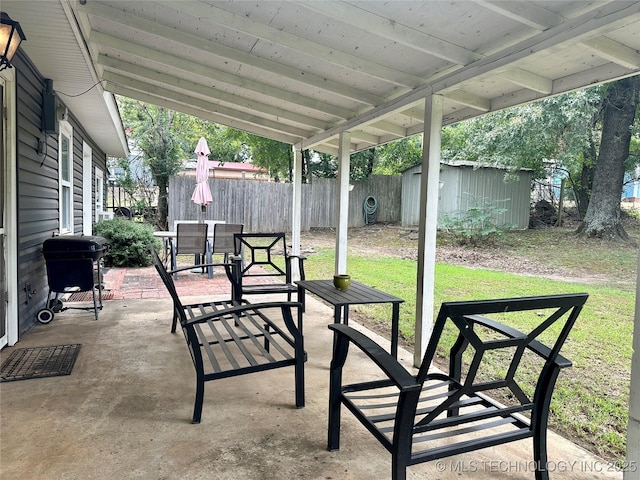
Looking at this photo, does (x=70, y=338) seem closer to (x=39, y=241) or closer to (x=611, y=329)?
(x=39, y=241)

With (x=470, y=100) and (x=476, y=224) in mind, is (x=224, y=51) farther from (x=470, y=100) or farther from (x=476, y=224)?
(x=476, y=224)

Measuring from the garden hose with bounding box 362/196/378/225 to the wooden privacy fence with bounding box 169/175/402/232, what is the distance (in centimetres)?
10

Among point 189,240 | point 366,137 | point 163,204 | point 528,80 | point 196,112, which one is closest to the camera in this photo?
point 528,80

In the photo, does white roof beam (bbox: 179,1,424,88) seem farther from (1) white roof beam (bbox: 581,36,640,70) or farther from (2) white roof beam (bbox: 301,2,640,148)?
(1) white roof beam (bbox: 581,36,640,70)

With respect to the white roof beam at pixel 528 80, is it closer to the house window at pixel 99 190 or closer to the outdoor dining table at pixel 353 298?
the outdoor dining table at pixel 353 298

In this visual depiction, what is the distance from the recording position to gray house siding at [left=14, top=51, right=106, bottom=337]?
3.37 m

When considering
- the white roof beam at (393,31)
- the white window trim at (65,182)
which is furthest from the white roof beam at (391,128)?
the white window trim at (65,182)

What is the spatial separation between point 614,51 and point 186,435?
2.79 metres

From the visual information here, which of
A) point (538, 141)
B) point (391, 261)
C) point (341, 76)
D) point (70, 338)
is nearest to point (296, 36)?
point (341, 76)

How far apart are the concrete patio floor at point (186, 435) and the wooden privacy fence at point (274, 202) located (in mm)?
8455

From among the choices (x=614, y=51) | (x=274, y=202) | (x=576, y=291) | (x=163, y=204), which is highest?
(x=614, y=51)

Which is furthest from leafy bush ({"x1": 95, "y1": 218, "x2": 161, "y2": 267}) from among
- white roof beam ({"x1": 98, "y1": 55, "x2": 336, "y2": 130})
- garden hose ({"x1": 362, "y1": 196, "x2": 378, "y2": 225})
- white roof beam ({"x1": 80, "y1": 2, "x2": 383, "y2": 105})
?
garden hose ({"x1": 362, "y1": 196, "x2": 378, "y2": 225})

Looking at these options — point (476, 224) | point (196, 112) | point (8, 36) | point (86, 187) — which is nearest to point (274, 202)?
point (86, 187)

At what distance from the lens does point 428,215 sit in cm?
289
